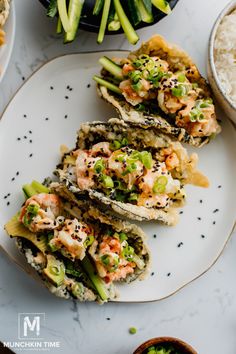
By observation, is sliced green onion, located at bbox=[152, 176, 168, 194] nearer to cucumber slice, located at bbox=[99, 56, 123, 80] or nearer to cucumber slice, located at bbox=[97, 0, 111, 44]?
cucumber slice, located at bbox=[99, 56, 123, 80]

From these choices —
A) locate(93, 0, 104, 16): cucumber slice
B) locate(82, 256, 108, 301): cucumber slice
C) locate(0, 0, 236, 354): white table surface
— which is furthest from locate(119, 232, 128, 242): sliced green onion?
locate(93, 0, 104, 16): cucumber slice

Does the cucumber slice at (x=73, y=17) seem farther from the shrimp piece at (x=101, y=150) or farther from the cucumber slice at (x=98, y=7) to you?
the shrimp piece at (x=101, y=150)

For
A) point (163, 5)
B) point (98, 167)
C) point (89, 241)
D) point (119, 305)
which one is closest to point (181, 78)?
point (163, 5)

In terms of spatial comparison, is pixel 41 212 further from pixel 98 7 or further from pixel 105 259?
pixel 98 7

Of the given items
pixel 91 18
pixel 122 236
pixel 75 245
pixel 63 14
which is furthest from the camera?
pixel 91 18

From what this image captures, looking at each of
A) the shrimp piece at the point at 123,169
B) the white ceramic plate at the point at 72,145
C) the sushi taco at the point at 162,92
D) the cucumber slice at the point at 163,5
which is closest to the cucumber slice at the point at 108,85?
the sushi taco at the point at 162,92
